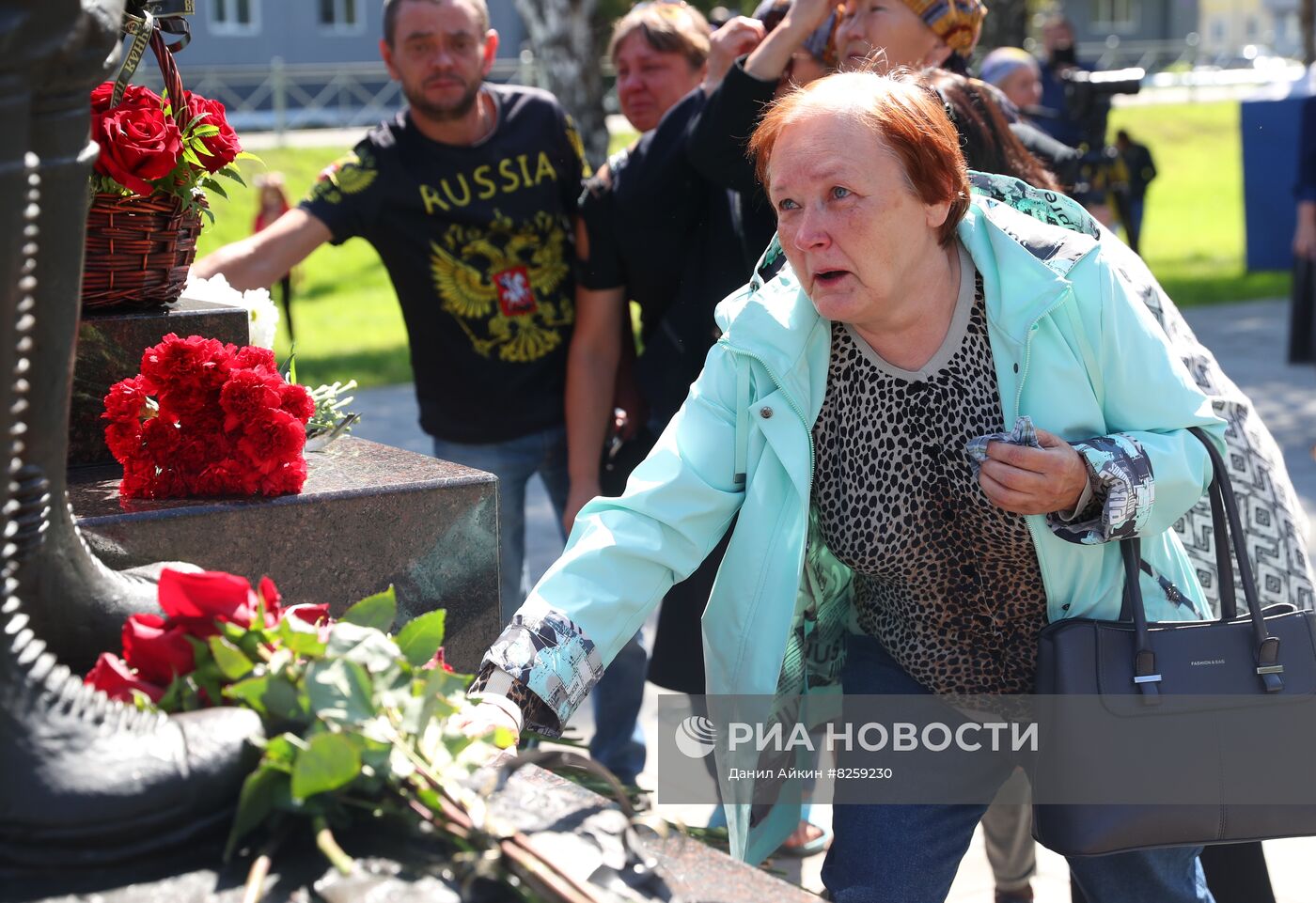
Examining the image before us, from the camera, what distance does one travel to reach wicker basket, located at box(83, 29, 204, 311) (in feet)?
8.47

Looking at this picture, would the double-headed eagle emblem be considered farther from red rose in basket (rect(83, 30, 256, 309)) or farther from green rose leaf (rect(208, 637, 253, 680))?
green rose leaf (rect(208, 637, 253, 680))

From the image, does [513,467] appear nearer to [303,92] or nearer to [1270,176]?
[1270,176]

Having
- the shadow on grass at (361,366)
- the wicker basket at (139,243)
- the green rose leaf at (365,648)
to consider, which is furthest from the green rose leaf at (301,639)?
the shadow on grass at (361,366)

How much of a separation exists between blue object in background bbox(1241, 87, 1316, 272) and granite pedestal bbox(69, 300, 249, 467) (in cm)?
1114

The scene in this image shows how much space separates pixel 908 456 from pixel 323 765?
1.25 meters

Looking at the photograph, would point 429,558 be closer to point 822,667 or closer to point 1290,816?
point 822,667

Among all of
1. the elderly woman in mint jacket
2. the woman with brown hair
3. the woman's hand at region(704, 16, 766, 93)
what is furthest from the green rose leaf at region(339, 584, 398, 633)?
the woman's hand at region(704, 16, 766, 93)

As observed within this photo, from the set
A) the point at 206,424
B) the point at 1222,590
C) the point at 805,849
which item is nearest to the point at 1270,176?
the point at 805,849

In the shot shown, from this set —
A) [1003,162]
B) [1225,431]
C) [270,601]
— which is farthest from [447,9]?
[270,601]

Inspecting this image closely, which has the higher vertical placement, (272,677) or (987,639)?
(272,677)

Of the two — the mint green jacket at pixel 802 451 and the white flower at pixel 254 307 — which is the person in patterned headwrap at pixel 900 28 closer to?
the mint green jacket at pixel 802 451

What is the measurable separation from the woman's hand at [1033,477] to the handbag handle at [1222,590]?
0.20m

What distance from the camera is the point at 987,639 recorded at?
2527 millimetres

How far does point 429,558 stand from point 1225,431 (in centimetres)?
139
